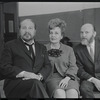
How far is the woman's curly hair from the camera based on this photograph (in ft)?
6.91

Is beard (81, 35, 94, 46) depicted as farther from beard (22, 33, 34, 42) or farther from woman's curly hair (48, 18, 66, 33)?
beard (22, 33, 34, 42)

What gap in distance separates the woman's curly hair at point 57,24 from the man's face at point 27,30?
204 millimetres

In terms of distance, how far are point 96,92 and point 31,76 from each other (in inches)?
32.4

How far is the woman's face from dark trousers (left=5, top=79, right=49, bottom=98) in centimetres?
56

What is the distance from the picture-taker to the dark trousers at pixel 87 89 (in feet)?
6.70

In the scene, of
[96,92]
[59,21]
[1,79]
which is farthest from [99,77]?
[1,79]

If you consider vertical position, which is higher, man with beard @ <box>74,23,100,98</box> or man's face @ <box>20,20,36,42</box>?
man's face @ <box>20,20,36,42</box>

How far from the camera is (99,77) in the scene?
2221 millimetres

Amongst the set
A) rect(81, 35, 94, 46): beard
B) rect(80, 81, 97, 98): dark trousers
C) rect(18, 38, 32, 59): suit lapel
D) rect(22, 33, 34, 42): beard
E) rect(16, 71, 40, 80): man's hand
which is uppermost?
rect(22, 33, 34, 42): beard

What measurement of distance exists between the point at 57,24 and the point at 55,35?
132mm

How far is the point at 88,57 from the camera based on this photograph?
2234mm

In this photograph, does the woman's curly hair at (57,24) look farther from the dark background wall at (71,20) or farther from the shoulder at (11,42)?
the shoulder at (11,42)

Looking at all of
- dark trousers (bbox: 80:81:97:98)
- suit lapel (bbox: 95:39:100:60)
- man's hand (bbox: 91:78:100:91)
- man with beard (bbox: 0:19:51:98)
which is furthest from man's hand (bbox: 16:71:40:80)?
suit lapel (bbox: 95:39:100:60)

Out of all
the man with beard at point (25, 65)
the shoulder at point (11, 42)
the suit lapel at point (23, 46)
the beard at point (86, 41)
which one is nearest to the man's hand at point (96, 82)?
the beard at point (86, 41)
